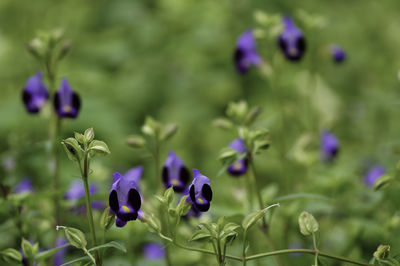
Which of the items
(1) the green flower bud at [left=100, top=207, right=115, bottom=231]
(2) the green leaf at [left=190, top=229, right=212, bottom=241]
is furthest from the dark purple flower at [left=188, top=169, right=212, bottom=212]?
(1) the green flower bud at [left=100, top=207, right=115, bottom=231]

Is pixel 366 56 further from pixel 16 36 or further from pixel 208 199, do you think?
pixel 208 199

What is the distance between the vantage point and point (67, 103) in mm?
1484

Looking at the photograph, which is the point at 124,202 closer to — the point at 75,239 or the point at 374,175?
the point at 75,239

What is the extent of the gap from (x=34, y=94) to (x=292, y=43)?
80 centimetres

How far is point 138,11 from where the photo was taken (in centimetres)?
448

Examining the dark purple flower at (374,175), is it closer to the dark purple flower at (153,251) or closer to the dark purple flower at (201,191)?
the dark purple flower at (153,251)

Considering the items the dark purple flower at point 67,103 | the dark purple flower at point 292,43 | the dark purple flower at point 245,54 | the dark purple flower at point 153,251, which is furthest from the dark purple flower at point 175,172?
the dark purple flower at point 245,54

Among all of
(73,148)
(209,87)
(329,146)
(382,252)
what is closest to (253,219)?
(382,252)

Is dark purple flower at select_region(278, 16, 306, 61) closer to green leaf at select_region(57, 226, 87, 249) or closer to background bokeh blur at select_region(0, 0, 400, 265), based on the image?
background bokeh blur at select_region(0, 0, 400, 265)

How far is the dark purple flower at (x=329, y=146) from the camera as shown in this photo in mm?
2000

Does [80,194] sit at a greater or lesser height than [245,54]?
lesser

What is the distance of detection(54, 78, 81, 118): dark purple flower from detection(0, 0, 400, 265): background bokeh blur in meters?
0.22

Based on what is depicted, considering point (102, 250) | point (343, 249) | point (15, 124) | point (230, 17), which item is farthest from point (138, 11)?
point (102, 250)

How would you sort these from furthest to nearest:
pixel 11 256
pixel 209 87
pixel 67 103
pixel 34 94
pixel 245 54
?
pixel 209 87
pixel 245 54
pixel 34 94
pixel 67 103
pixel 11 256
